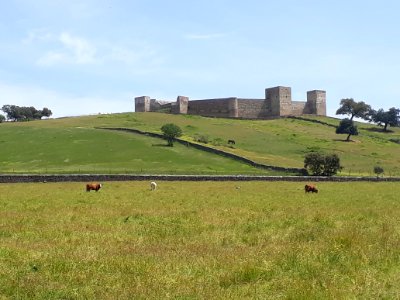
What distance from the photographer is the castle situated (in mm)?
147250

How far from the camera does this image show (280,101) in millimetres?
147500

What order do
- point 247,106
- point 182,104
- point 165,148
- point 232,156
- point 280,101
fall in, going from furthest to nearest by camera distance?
point 247,106 < point 182,104 < point 280,101 < point 165,148 < point 232,156

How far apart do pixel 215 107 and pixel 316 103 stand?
30565mm

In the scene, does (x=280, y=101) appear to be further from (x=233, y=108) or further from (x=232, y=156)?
(x=232, y=156)

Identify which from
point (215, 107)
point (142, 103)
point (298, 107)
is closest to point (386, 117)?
point (298, 107)

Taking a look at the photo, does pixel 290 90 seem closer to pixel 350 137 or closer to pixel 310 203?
pixel 350 137

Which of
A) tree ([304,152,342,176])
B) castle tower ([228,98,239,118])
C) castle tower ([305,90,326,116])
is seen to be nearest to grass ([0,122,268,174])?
tree ([304,152,342,176])

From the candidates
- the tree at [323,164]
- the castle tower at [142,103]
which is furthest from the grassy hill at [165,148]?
the castle tower at [142,103]

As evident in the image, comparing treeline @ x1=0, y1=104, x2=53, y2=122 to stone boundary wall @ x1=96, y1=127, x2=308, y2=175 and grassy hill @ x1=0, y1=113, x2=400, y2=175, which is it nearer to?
grassy hill @ x1=0, y1=113, x2=400, y2=175

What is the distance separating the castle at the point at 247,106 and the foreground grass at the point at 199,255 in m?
129

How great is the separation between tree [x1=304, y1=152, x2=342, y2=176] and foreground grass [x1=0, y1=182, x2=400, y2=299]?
38530 mm

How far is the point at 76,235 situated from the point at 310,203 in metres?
13.6

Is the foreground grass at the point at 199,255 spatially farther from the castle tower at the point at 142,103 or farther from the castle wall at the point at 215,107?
the castle tower at the point at 142,103

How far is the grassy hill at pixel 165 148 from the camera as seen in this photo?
207 ft
